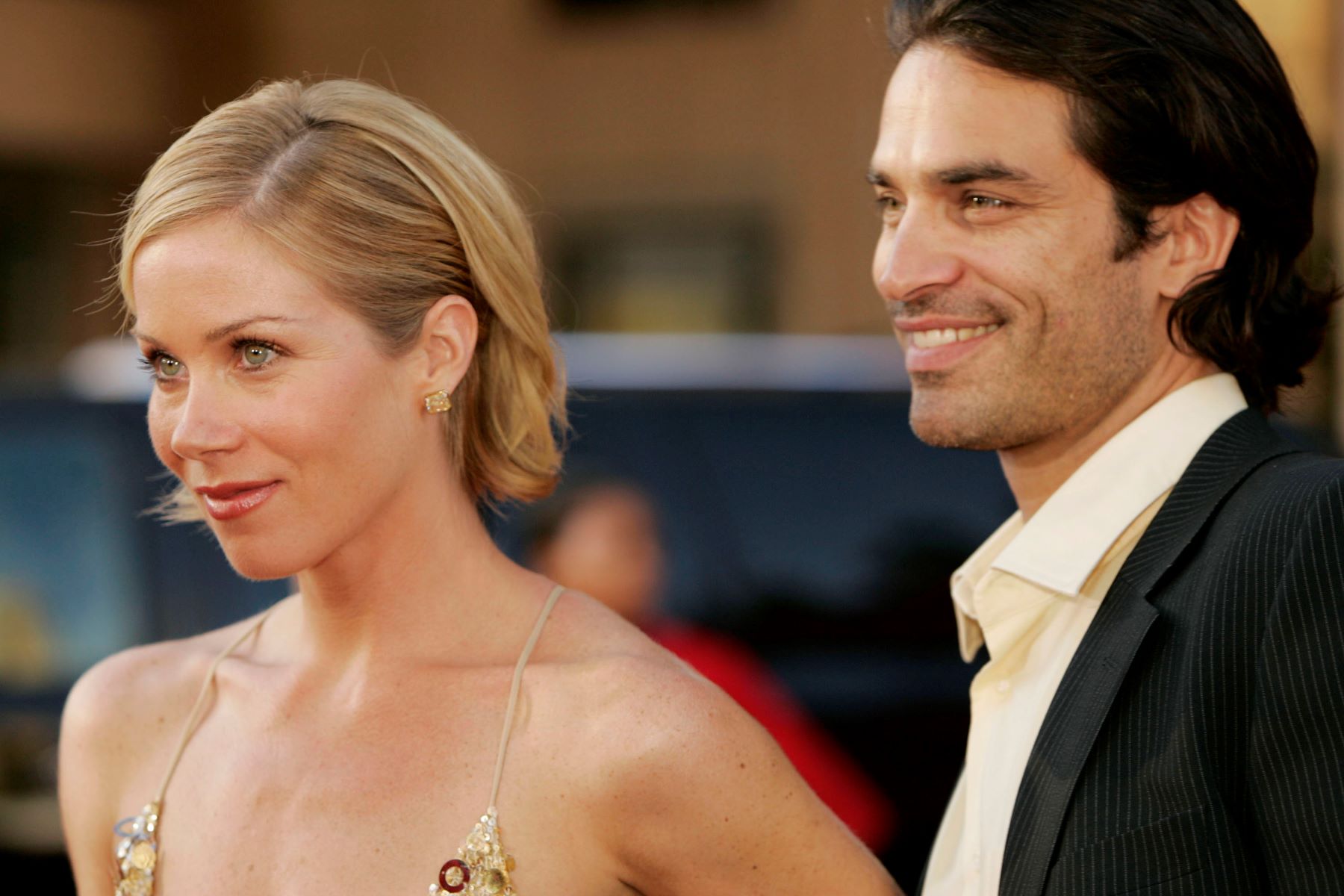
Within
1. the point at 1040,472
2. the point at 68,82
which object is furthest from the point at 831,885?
the point at 68,82

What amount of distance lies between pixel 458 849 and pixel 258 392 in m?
0.72

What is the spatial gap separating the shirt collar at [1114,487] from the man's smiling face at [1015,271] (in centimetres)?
8

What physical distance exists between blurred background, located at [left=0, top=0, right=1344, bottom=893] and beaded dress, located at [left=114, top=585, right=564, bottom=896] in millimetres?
854

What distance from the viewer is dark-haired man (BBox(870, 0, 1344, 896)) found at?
7.62 feet

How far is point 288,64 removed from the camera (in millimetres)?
11930

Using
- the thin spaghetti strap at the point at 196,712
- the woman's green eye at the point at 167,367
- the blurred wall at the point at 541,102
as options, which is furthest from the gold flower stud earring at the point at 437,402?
the blurred wall at the point at 541,102

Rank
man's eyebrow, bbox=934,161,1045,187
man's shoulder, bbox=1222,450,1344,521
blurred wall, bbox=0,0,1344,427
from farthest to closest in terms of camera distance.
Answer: blurred wall, bbox=0,0,1344,427 < man's eyebrow, bbox=934,161,1045,187 < man's shoulder, bbox=1222,450,1344,521

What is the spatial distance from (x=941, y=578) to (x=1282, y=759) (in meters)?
3.01

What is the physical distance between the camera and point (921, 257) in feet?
8.42

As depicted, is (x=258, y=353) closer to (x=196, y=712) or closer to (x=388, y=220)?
(x=388, y=220)

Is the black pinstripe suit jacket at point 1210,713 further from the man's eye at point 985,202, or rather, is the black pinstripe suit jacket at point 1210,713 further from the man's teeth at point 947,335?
the man's eye at point 985,202

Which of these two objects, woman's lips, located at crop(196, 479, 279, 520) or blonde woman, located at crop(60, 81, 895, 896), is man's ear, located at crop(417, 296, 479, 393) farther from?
woman's lips, located at crop(196, 479, 279, 520)

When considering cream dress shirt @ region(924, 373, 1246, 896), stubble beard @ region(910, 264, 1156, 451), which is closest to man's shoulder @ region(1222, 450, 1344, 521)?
cream dress shirt @ region(924, 373, 1246, 896)

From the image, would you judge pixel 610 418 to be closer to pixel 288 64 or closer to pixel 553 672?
pixel 553 672
